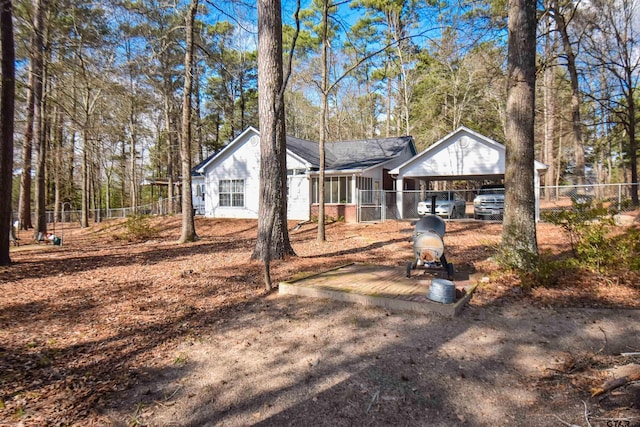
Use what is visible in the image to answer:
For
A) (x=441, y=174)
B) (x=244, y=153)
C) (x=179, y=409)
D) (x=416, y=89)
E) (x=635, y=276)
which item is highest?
(x=416, y=89)

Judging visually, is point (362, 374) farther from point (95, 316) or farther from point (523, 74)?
point (523, 74)

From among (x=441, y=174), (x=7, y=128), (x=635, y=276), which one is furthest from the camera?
(x=441, y=174)

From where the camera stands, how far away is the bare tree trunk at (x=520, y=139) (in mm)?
6242

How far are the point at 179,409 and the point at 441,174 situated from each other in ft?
53.2

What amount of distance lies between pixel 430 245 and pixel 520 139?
2838mm

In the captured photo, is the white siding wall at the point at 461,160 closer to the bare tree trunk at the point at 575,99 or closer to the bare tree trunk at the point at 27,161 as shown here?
the bare tree trunk at the point at 575,99

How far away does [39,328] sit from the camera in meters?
4.30

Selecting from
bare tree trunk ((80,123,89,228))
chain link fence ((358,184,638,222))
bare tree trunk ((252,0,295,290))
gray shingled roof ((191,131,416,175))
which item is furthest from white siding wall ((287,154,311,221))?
bare tree trunk ((252,0,295,290))

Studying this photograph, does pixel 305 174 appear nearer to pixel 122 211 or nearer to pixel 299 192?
pixel 299 192

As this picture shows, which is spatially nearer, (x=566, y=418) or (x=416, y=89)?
(x=566, y=418)

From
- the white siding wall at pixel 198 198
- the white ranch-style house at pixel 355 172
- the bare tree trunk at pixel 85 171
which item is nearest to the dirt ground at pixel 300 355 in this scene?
the white ranch-style house at pixel 355 172

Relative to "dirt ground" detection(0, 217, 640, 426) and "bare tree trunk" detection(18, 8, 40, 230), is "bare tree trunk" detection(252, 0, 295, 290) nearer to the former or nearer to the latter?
"dirt ground" detection(0, 217, 640, 426)

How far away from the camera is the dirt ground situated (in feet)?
8.86

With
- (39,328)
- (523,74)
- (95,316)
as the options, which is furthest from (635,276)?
(39,328)
